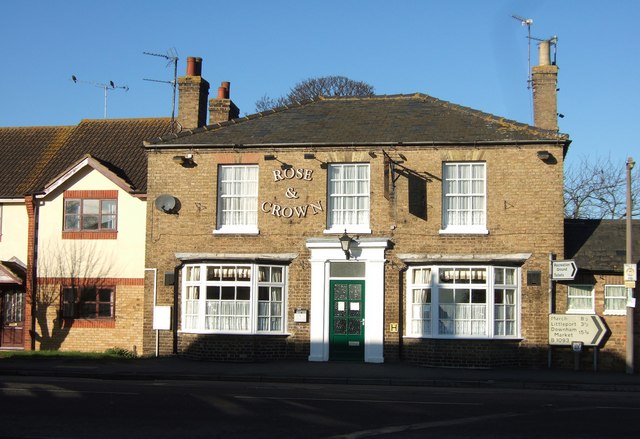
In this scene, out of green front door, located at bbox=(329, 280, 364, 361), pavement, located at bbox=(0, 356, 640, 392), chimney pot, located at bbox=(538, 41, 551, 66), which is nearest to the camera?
pavement, located at bbox=(0, 356, 640, 392)

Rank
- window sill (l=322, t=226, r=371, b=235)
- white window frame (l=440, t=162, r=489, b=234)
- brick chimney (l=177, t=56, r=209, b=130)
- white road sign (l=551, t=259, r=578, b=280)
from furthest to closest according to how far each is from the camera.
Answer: brick chimney (l=177, t=56, r=209, b=130)
window sill (l=322, t=226, r=371, b=235)
white window frame (l=440, t=162, r=489, b=234)
white road sign (l=551, t=259, r=578, b=280)

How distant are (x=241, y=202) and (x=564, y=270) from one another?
30.6 feet

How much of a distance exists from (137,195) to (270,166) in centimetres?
546

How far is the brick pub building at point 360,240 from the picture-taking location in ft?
73.5

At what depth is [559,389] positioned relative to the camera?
18.5 metres

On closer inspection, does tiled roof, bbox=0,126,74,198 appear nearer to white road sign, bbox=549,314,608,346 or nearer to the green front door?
the green front door

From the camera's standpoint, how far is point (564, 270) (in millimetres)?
21594

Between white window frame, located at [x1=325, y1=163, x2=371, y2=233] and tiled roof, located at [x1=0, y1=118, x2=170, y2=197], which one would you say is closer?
white window frame, located at [x1=325, y1=163, x2=371, y2=233]

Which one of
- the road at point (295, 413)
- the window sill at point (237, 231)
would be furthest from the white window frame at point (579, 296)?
the window sill at point (237, 231)

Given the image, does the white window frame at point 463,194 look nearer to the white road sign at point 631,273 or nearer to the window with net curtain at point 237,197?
the white road sign at point 631,273

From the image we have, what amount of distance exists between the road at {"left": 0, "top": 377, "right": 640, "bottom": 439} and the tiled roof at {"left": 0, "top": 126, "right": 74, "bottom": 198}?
13632 millimetres

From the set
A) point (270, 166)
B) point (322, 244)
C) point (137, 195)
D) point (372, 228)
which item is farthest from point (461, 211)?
point (137, 195)

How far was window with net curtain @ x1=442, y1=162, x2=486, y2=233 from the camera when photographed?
22.9 m

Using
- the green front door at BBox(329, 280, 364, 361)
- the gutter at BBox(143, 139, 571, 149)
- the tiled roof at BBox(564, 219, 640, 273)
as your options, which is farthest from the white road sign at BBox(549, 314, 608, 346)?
the green front door at BBox(329, 280, 364, 361)
